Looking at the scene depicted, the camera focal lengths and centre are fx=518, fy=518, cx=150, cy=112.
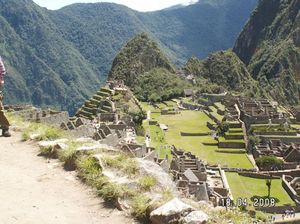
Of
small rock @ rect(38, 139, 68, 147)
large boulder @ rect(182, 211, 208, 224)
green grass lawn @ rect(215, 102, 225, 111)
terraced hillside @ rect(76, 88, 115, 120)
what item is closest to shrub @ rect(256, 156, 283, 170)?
terraced hillside @ rect(76, 88, 115, 120)

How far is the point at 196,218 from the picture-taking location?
585 centimetres

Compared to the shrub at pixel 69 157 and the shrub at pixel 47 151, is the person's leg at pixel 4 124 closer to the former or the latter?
the shrub at pixel 47 151

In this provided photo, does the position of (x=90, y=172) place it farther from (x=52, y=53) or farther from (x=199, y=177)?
(x=52, y=53)

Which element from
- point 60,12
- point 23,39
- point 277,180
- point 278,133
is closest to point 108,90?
point 278,133

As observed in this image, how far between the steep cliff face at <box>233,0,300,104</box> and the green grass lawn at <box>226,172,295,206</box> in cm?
8002

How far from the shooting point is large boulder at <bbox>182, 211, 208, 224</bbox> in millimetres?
5805

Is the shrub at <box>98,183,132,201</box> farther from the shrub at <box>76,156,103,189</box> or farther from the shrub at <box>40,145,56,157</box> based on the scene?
the shrub at <box>40,145,56,157</box>

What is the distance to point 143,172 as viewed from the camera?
7.83 metres

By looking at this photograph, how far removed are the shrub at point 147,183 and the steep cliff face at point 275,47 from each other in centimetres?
11001

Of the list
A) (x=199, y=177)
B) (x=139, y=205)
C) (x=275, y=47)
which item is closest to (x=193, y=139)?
(x=199, y=177)

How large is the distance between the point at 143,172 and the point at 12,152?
11.4 feet

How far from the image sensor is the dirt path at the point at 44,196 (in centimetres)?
681

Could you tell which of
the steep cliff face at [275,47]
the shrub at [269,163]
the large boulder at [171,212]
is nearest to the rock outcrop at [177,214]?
the large boulder at [171,212]
